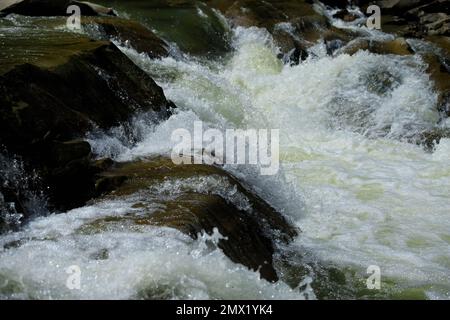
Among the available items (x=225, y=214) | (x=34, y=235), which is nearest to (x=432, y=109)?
(x=225, y=214)

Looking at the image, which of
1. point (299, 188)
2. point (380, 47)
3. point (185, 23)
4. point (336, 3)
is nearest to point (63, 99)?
point (299, 188)

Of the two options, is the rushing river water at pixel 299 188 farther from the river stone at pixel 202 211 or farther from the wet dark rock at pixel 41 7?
the wet dark rock at pixel 41 7

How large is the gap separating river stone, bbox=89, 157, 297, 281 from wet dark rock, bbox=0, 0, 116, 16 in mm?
5614

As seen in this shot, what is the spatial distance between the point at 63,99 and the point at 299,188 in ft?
9.01

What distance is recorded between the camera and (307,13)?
14930mm

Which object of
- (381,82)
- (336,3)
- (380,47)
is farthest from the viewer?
(336,3)

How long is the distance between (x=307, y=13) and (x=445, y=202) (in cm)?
868

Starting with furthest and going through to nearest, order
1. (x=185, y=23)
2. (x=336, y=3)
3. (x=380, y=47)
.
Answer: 1. (x=336, y=3)
2. (x=185, y=23)
3. (x=380, y=47)

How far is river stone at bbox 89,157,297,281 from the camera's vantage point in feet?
15.1

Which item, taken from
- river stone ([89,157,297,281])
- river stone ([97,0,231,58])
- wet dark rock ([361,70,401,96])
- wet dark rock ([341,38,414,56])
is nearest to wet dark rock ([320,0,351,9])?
river stone ([97,0,231,58])

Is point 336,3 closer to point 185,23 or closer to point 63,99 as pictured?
point 185,23

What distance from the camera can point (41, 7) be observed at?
10.5m

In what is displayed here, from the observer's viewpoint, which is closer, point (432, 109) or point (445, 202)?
point (445, 202)
